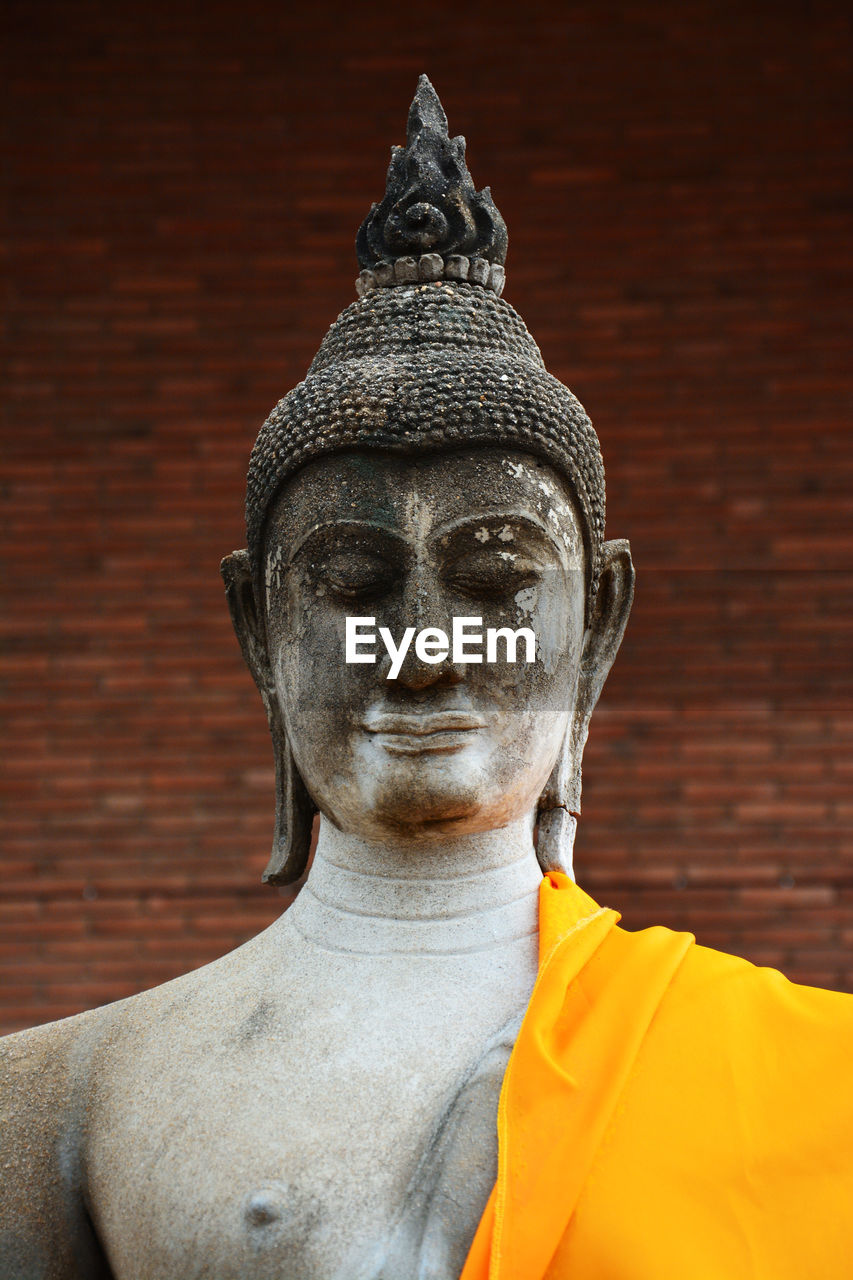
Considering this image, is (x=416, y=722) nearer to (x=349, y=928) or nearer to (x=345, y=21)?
(x=349, y=928)

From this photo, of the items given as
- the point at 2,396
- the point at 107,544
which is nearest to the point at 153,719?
the point at 107,544

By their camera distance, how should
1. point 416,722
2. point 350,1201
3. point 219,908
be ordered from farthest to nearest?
point 219,908
point 416,722
point 350,1201

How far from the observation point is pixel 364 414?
227 cm

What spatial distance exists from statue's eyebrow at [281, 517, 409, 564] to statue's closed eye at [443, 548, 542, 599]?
0.09 meters

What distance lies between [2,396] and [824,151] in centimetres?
312

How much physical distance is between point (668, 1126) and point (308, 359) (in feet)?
12.8

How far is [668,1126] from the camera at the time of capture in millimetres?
1963

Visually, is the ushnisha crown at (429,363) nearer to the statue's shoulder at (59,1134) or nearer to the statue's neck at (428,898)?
the statue's neck at (428,898)

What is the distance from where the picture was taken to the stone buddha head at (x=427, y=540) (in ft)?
7.24

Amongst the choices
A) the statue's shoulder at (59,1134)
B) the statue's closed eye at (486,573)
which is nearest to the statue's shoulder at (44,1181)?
the statue's shoulder at (59,1134)

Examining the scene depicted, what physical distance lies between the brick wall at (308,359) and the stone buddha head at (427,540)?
2.81 metres

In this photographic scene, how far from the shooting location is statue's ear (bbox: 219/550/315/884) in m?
2.61

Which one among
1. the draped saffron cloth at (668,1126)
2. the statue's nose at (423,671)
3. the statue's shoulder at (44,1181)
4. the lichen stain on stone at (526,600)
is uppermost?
the lichen stain on stone at (526,600)

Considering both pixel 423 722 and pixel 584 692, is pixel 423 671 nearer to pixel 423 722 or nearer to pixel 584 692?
pixel 423 722
